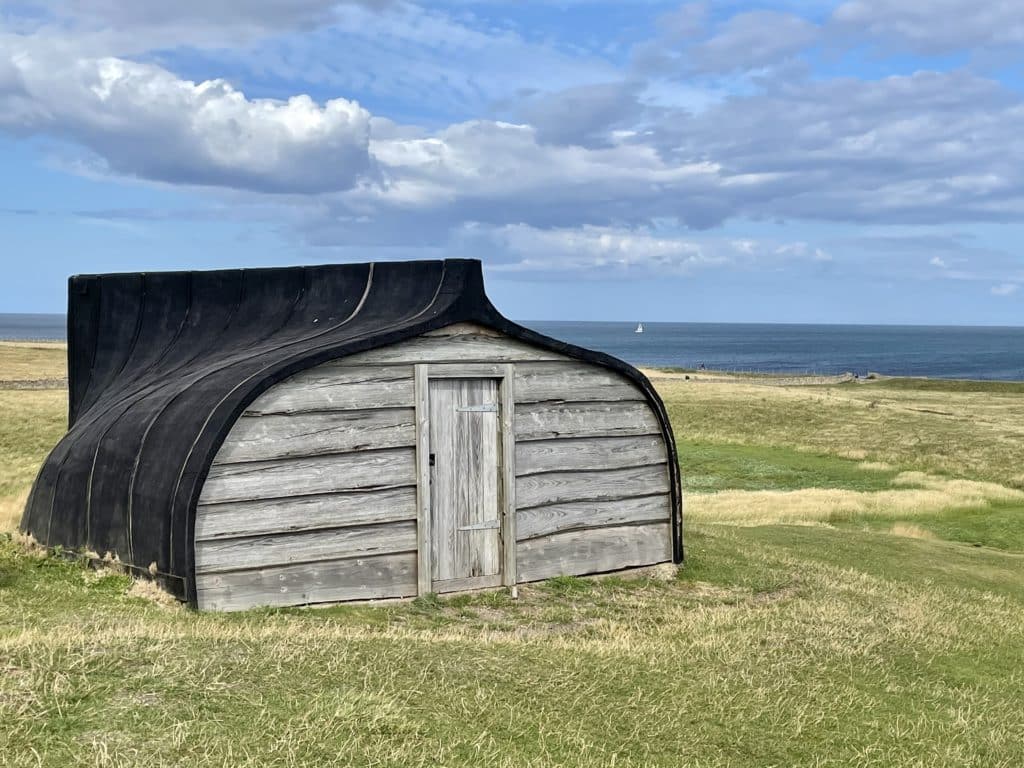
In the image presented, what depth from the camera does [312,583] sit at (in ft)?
38.1

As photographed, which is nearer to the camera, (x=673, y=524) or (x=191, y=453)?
(x=191, y=453)

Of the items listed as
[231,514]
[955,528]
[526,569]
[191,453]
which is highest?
[191,453]

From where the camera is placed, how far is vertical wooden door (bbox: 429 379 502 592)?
12547 millimetres

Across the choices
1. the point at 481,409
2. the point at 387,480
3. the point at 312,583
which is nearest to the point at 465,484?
the point at 481,409

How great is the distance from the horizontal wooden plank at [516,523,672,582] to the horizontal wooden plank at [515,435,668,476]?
893 millimetres

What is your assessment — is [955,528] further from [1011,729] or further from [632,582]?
[1011,729]

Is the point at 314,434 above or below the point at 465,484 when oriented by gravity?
above

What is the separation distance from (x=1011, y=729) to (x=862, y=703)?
4.07 feet

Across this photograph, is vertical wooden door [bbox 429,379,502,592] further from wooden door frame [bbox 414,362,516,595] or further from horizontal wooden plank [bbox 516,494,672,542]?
horizontal wooden plank [bbox 516,494,672,542]

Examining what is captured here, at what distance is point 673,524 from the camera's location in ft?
48.6

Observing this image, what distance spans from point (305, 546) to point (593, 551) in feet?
13.7

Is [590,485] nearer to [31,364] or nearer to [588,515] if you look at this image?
[588,515]

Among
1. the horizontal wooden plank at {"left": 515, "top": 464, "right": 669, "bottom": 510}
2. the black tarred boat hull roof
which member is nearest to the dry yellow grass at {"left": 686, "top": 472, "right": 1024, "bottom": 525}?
the horizontal wooden plank at {"left": 515, "top": 464, "right": 669, "bottom": 510}

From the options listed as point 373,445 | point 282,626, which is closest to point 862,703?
point 282,626
